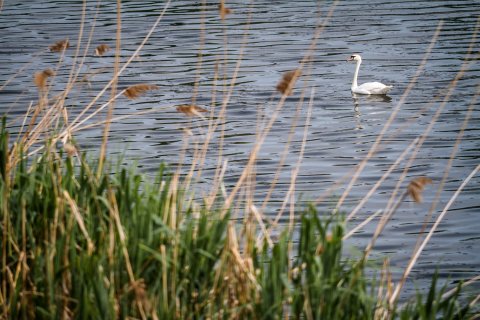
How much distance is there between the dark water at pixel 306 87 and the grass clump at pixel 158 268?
925 mm

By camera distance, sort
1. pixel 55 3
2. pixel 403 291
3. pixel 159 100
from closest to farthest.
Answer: pixel 403 291
pixel 159 100
pixel 55 3

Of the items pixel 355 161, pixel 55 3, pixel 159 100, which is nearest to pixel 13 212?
pixel 355 161

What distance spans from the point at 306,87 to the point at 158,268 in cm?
1182

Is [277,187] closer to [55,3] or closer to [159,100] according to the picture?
[159,100]

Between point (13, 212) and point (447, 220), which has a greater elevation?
point (13, 212)

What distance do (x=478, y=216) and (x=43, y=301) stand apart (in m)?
5.96

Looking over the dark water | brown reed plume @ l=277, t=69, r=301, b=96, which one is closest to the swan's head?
the dark water

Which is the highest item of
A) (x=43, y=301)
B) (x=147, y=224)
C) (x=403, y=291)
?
(x=147, y=224)

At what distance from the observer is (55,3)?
25547 millimetres

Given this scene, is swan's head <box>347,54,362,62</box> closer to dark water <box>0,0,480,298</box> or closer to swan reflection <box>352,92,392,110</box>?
dark water <box>0,0,480,298</box>

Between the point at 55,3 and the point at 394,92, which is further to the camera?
the point at 55,3

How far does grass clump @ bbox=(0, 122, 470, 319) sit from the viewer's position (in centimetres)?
501

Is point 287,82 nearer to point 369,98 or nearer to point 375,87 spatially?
point 375,87

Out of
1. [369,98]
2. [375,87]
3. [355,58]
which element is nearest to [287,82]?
[375,87]
